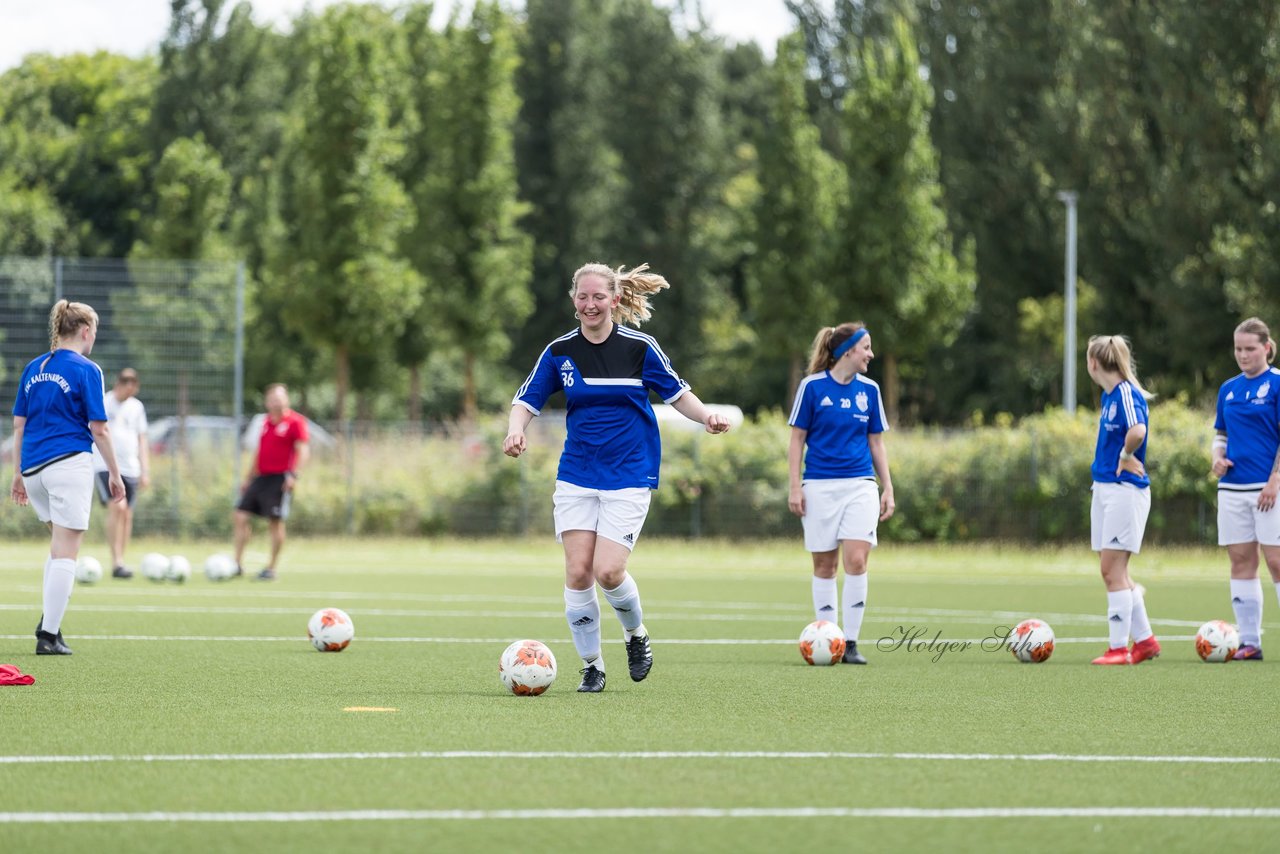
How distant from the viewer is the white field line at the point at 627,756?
706 centimetres

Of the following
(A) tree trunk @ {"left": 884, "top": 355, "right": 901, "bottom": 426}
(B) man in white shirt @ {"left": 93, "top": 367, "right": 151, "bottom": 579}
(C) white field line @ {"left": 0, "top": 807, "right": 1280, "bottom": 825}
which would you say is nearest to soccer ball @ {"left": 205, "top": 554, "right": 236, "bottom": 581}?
(B) man in white shirt @ {"left": 93, "top": 367, "right": 151, "bottom": 579}

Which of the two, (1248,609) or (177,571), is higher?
(1248,609)

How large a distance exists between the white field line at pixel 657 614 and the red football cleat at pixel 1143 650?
3163 millimetres

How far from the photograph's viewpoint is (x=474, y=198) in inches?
1644

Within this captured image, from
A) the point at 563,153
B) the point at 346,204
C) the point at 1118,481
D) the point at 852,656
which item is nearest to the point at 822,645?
the point at 852,656

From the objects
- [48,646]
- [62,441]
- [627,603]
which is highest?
[62,441]

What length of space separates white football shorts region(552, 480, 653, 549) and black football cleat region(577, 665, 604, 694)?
84 cm

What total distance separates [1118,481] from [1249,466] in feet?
4.07

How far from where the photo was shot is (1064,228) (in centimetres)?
4581

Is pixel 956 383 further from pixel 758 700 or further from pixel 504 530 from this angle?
pixel 758 700

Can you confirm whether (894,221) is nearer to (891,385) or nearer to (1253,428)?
(891,385)

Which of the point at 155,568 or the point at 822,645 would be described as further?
the point at 155,568

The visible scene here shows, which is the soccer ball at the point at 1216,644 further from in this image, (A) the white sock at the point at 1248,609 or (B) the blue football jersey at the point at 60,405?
(B) the blue football jersey at the point at 60,405

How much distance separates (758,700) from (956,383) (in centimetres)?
4312
